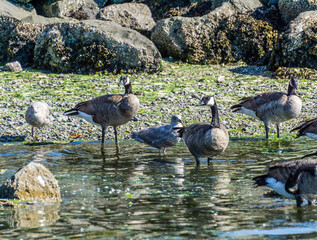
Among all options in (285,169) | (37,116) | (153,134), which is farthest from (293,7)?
(285,169)

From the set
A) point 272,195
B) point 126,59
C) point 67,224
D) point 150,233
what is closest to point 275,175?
point 272,195

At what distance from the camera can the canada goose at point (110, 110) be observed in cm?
1402

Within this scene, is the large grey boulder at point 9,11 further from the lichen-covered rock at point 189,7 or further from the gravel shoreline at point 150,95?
the lichen-covered rock at point 189,7

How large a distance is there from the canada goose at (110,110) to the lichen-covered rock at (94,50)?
537 centimetres

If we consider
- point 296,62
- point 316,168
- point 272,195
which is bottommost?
point 272,195

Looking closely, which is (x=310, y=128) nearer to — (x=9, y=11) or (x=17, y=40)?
(x=17, y=40)

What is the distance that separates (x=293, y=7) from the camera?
2369 cm

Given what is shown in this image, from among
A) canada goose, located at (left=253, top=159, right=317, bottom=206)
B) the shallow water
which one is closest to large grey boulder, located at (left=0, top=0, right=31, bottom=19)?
the shallow water

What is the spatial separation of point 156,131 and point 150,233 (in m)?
6.72

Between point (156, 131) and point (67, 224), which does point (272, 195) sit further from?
point (156, 131)

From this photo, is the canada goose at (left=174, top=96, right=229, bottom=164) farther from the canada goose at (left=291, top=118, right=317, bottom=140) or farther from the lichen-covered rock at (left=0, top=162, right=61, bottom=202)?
the lichen-covered rock at (left=0, top=162, right=61, bottom=202)

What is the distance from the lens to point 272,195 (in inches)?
341

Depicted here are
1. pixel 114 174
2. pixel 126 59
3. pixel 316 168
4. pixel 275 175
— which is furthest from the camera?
pixel 126 59

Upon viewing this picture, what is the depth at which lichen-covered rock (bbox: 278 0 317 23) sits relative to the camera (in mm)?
23453
